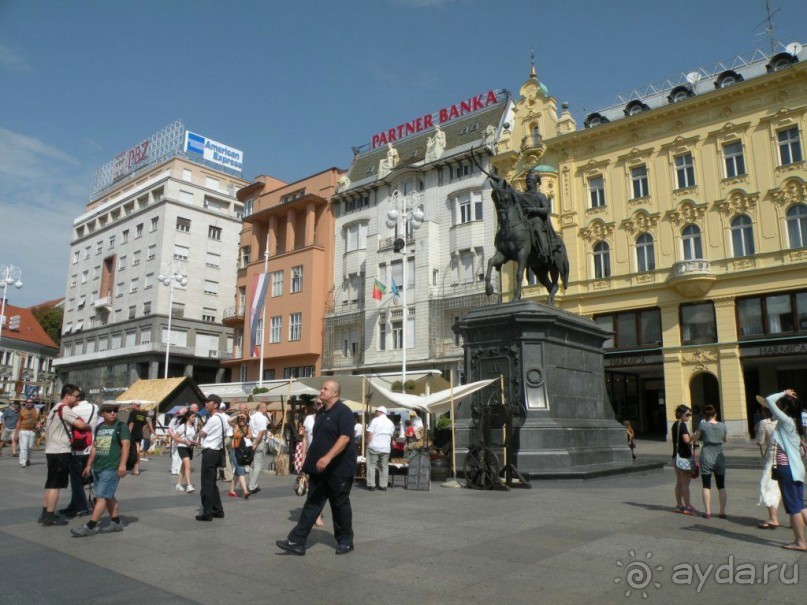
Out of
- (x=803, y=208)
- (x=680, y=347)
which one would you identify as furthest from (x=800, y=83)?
(x=680, y=347)

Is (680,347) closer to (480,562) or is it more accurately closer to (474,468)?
(474,468)

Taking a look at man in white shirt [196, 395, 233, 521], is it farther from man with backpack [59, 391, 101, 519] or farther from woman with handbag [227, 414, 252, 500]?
woman with handbag [227, 414, 252, 500]

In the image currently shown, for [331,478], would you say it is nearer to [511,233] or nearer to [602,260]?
[511,233]

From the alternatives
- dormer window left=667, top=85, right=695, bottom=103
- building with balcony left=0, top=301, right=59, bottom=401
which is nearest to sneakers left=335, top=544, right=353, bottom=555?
dormer window left=667, top=85, right=695, bottom=103

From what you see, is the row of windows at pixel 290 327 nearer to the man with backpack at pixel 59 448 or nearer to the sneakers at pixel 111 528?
the man with backpack at pixel 59 448

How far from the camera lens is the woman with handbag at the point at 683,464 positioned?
8.97 metres

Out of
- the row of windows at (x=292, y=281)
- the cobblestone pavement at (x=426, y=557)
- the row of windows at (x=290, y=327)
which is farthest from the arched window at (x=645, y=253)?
the cobblestone pavement at (x=426, y=557)

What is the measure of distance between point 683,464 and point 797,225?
85.2 feet

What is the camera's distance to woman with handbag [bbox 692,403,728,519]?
28.5 feet

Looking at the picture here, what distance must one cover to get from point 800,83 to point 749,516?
2895 centimetres

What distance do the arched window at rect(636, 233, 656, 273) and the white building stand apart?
330 inches

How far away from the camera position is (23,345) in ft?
258

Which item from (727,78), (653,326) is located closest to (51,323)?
(653,326)

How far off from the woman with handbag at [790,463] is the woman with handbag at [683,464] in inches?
68.4
